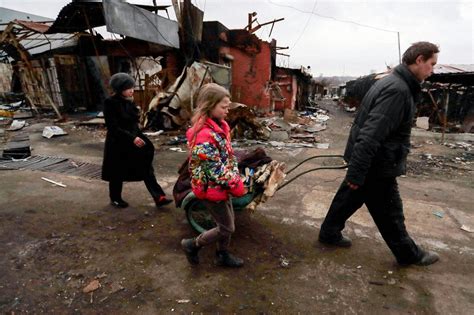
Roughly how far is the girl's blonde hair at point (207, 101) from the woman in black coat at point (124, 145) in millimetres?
1575

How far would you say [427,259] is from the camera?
9.07 feet

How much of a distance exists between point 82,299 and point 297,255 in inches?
78.0

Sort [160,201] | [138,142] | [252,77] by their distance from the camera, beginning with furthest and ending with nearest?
[252,77]
[160,201]
[138,142]

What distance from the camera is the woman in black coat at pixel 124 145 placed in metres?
3.48

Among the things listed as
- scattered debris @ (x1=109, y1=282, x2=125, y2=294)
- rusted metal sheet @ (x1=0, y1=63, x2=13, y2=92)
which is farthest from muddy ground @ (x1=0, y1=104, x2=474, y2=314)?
rusted metal sheet @ (x1=0, y1=63, x2=13, y2=92)

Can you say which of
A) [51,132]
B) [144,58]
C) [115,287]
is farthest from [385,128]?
[144,58]

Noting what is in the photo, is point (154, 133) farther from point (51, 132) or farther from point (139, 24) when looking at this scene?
point (139, 24)

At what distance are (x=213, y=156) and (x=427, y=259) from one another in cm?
233

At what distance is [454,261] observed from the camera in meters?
2.87

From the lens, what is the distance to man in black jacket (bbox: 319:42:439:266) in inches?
88.3

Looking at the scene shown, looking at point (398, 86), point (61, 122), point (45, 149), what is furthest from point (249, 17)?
point (398, 86)

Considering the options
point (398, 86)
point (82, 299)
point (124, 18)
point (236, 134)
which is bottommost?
point (82, 299)

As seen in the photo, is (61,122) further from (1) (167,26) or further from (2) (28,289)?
(2) (28,289)

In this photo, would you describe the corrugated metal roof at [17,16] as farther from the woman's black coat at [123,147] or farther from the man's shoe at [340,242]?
the man's shoe at [340,242]
